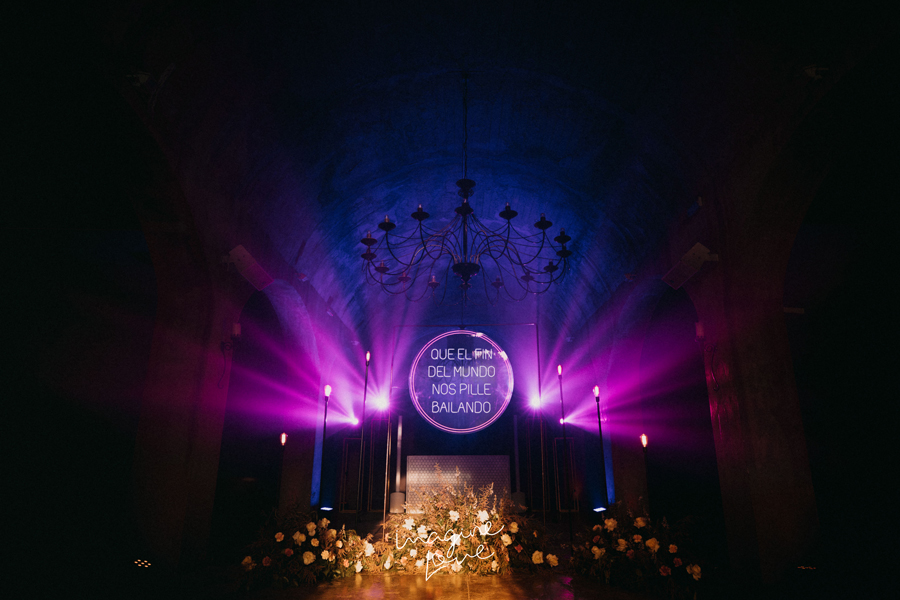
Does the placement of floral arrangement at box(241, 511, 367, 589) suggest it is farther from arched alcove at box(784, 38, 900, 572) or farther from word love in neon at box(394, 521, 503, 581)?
arched alcove at box(784, 38, 900, 572)

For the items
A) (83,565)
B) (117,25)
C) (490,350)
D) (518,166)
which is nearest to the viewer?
(117,25)

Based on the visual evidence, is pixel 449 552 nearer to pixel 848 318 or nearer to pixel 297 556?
pixel 297 556

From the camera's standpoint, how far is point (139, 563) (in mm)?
5336

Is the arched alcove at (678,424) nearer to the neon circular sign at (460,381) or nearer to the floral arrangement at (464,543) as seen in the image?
the floral arrangement at (464,543)

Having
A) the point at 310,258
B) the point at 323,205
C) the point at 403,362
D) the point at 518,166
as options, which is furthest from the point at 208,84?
the point at 403,362

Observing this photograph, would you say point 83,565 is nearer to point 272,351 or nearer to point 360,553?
point 360,553

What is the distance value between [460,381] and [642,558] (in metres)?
8.29

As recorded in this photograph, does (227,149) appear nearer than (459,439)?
Yes

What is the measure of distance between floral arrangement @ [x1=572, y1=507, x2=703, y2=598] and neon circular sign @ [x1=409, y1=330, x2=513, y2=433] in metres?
6.87

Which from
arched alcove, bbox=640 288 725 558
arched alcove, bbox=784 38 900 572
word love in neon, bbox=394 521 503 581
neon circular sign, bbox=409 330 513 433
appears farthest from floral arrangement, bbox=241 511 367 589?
neon circular sign, bbox=409 330 513 433

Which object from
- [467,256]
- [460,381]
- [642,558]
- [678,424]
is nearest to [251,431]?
[467,256]

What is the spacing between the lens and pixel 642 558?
5547 millimetres

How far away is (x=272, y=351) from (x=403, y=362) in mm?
7532

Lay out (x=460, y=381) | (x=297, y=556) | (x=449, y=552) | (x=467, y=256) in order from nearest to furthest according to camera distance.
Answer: (x=297, y=556), (x=449, y=552), (x=467, y=256), (x=460, y=381)
